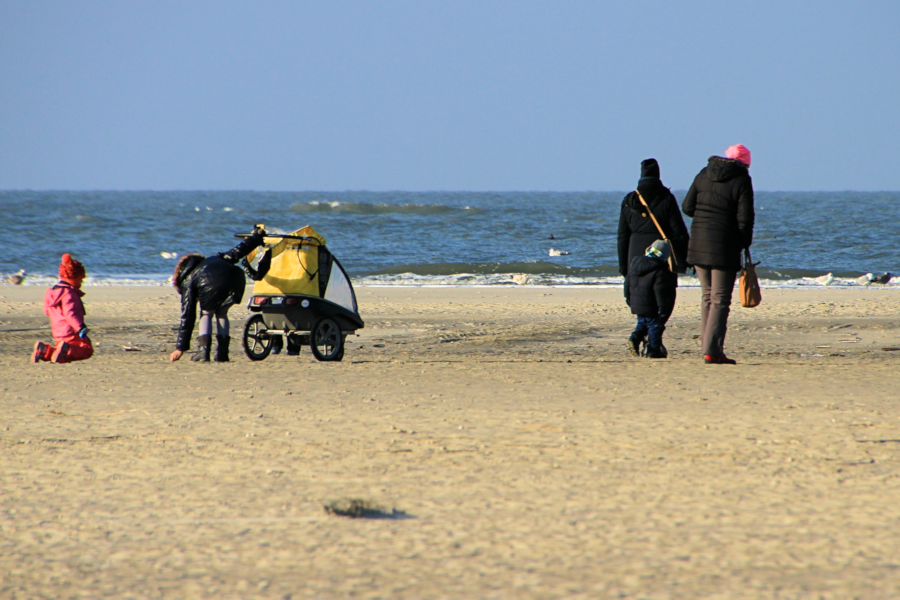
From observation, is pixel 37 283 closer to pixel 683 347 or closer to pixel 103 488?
pixel 683 347

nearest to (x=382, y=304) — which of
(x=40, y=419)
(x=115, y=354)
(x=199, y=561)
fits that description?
(x=115, y=354)

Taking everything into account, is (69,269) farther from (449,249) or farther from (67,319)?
(449,249)

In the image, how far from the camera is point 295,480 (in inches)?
158

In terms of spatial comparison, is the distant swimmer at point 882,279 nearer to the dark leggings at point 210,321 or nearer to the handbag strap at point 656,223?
the handbag strap at point 656,223

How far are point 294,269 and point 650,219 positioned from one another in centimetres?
312

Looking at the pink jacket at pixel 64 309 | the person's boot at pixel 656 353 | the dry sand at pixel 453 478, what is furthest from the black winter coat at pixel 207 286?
the person's boot at pixel 656 353

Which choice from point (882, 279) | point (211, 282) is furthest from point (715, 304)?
point (882, 279)

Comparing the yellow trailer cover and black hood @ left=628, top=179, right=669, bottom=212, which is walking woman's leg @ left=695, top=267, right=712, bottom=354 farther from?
the yellow trailer cover

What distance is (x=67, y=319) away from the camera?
7.55 metres

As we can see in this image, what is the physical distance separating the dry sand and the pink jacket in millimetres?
317

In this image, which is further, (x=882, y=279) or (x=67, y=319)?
(x=882, y=279)

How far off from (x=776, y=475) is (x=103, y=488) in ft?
9.62
